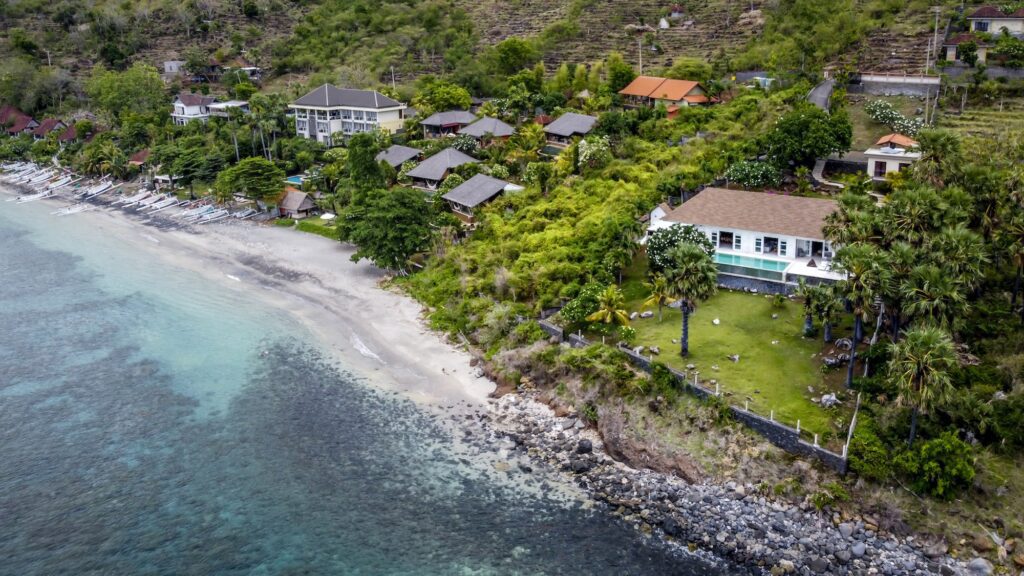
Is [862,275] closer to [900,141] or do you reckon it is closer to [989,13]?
[900,141]

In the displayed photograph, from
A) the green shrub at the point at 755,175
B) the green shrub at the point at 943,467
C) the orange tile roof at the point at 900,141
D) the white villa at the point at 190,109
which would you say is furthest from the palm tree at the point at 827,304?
the white villa at the point at 190,109

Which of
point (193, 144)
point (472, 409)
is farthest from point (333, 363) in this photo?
point (193, 144)

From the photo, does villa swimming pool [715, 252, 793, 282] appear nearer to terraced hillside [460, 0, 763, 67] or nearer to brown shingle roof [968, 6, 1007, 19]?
brown shingle roof [968, 6, 1007, 19]

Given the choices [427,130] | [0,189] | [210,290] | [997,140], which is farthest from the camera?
[0,189]

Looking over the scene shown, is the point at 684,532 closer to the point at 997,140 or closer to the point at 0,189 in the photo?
the point at 997,140

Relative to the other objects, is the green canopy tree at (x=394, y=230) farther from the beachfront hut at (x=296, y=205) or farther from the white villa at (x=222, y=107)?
the white villa at (x=222, y=107)
